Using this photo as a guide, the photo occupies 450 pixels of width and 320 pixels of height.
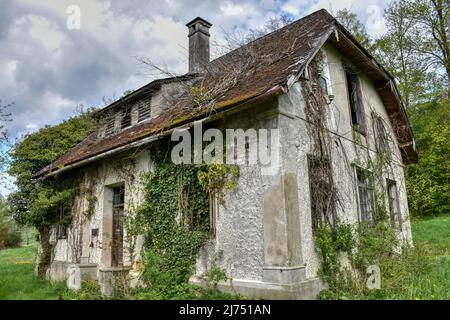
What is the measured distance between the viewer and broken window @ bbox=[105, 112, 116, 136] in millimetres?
12109

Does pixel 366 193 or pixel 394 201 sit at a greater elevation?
pixel 366 193

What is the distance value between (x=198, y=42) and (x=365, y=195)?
8129 millimetres

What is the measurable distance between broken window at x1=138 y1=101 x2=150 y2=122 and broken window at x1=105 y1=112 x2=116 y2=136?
5.25 ft

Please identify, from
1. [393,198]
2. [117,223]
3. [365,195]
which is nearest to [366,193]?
[365,195]

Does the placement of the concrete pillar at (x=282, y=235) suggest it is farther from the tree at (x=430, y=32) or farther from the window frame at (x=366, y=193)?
the tree at (x=430, y=32)

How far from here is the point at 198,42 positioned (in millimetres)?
12938

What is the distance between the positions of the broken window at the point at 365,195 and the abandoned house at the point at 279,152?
35 millimetres

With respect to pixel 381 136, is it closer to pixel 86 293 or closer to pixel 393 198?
pixel 393 198

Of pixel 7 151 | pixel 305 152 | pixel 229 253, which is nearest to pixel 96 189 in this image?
pixel 229 253

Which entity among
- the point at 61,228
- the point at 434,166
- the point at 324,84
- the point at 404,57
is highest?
→ the point at 404,57

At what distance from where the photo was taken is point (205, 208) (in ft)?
22.9

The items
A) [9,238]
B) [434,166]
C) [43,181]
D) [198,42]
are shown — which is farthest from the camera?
[9,238]

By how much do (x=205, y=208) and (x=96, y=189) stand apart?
486 cm

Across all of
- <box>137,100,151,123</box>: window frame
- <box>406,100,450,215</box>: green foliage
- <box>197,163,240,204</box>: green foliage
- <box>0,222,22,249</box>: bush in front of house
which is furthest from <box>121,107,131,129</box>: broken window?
<box>0,222,22,249</box>: bush in front of house
